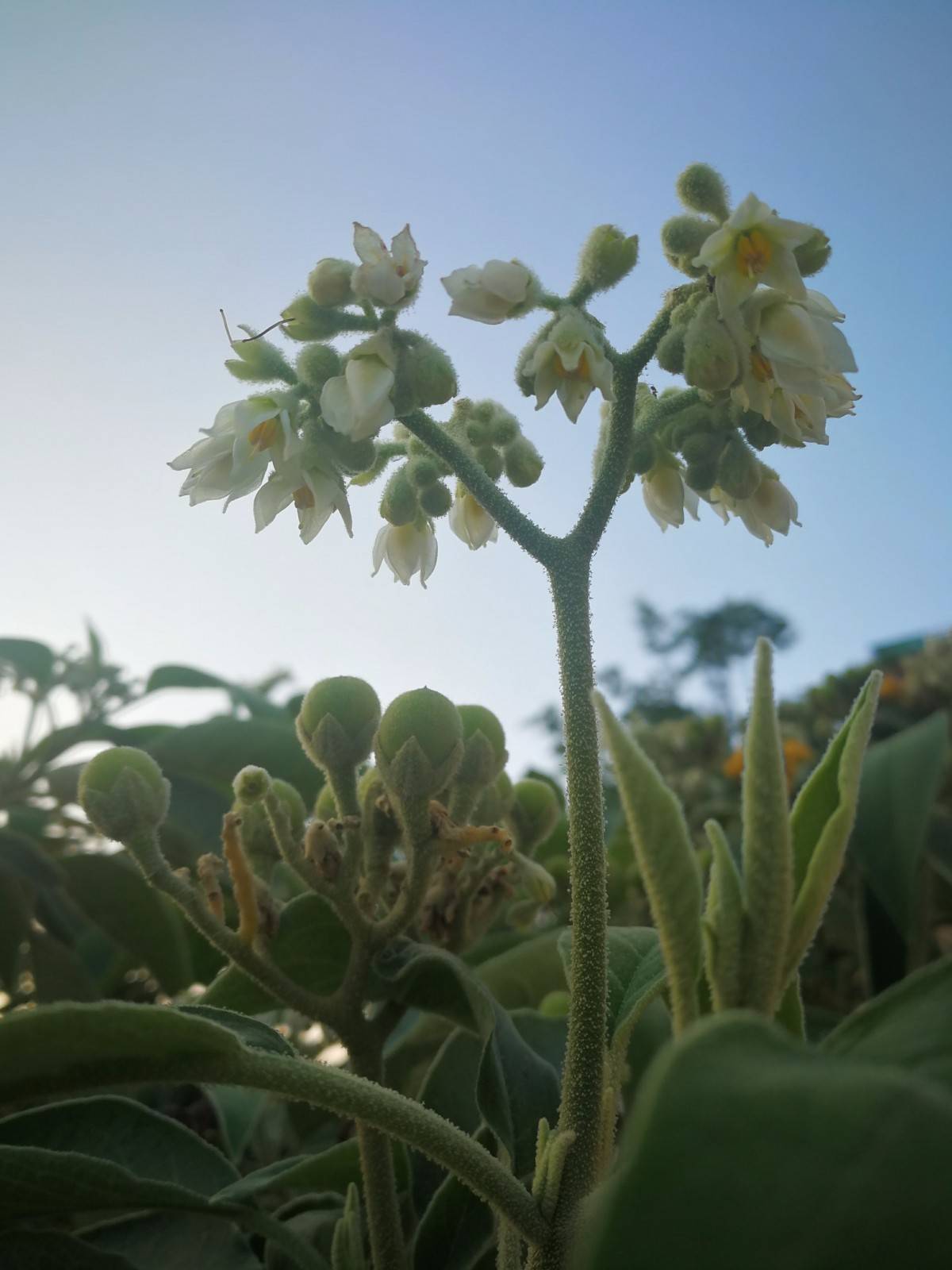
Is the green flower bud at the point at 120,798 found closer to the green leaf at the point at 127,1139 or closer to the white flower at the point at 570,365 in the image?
the green leaf at the point at 127,1139

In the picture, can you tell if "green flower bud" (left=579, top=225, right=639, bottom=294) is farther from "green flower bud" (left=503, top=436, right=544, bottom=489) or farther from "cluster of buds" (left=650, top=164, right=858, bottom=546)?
"green flower bud" (left=503, top=436, right=544, bottom=489)

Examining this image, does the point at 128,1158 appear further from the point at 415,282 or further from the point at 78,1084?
the point at 415,282

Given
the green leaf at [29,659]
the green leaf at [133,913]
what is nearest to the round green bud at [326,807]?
the green leaf at [133,913]

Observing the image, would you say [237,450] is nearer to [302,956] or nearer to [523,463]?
[523,463]

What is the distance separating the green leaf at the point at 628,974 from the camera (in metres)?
1.01

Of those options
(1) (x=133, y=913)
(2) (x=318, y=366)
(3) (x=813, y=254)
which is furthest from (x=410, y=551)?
(1) (x=133, y=913)

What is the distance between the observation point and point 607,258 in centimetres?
132

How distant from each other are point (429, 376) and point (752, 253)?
1.25 ft

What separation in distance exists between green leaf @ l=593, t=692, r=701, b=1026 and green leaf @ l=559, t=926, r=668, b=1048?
0.29 feet

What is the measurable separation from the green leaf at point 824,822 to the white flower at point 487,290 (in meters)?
0.60

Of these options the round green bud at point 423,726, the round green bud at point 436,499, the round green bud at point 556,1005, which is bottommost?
the round green bud at point 556,1005

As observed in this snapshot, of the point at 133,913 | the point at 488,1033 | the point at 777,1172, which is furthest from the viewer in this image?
the point at 133,913

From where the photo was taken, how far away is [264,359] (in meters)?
1.38

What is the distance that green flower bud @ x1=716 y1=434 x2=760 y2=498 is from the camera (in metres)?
1.34
